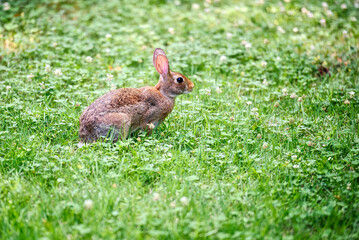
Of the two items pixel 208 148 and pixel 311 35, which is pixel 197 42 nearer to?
pixel 311 35

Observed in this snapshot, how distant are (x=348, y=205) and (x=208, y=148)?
1.70 metres

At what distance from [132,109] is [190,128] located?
2.88ft

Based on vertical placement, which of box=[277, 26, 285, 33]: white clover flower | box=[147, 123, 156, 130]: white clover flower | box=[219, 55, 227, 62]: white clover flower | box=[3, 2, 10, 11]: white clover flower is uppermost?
box=[3, 2, 10, 11]: white clover flower

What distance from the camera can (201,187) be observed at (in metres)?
4.22

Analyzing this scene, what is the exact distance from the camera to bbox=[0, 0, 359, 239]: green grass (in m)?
3.76

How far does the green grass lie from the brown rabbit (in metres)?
0.19

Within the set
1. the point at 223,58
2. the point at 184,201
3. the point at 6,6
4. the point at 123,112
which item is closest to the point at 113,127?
the point at 123,112

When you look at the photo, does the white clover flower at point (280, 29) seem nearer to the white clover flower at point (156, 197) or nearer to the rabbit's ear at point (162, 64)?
the rabbit's ear at point (162, 64)

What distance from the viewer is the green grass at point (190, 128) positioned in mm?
3758

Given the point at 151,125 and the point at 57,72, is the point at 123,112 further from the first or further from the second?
the point at 57,72

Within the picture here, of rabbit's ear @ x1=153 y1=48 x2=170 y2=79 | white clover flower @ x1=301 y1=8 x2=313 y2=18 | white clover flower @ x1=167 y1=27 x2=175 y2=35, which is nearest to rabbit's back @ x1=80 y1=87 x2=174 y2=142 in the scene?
rabbit's ear @ x1=153 y1=48 x2=170 y2=79

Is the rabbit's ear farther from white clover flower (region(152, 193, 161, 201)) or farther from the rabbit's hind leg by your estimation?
white clover flower (region(152, 193, 161, 201))

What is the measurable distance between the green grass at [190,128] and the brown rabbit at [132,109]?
19 centimetres

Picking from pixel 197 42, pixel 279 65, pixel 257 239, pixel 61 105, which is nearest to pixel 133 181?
pixel 257 239
